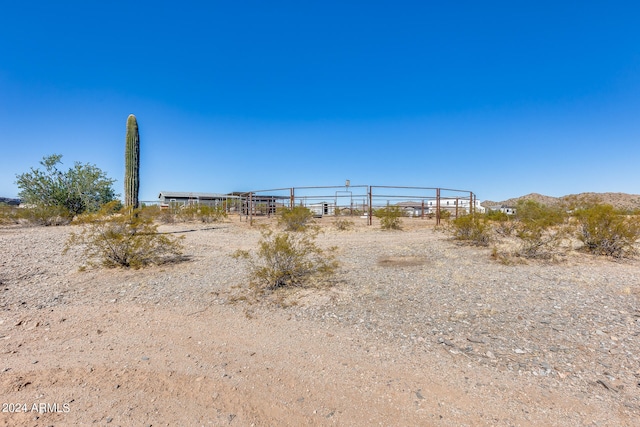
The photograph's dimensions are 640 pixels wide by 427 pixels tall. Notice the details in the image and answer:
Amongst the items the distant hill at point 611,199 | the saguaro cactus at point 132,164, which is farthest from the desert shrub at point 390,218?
the saguaro cactus at point 132,164

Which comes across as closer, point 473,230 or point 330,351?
point 330,351

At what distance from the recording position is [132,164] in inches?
619

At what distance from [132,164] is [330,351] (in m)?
15.8

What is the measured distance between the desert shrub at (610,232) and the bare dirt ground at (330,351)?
272 centimetres

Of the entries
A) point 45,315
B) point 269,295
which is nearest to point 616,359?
point 269,295

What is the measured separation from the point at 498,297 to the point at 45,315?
278 inches

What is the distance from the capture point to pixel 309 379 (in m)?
3.06

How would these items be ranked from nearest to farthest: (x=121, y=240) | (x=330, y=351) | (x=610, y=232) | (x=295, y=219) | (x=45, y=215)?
(x=330, y=351), (x=121, y=240), (x=610, y=232), (x=295, y=219), (x=45, y=215)

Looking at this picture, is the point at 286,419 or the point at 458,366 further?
the point at 458,366

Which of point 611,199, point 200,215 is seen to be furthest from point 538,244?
point 611,199

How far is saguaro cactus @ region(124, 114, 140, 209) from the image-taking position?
1568 centimetres

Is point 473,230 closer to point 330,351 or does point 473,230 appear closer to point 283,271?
point 283,271

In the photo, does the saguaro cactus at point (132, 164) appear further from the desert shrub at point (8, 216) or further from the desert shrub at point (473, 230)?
the desert shrub at point (473, 230)

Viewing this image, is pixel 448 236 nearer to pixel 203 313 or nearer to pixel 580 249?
pixel 580 249
